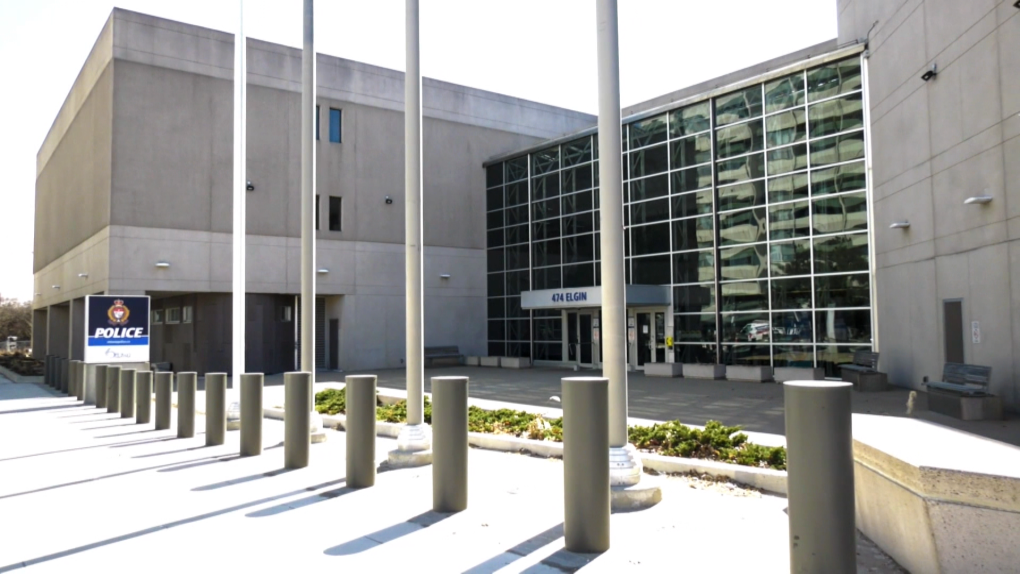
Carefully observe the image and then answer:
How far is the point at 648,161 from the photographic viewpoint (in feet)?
93.0

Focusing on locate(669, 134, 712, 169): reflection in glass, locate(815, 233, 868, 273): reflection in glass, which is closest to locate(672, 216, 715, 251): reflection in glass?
locate(669, 134, 712, 169): reflection in glass

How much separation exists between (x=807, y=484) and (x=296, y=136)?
29.3 meters

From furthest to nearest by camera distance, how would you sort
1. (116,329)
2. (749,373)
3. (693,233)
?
(693,233)
(749,373)
(116,329)

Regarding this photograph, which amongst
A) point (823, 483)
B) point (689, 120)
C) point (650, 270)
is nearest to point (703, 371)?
point (650, 270)

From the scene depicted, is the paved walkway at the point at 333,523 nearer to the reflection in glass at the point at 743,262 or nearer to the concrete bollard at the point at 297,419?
the concrete bollard at the point at 297,419

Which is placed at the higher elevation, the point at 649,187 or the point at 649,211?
the point at 649,187

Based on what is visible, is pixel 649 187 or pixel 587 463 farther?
pixel 649 187

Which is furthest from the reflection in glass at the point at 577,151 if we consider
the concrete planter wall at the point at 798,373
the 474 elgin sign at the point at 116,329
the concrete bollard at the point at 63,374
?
the concrete bollard at the point at 63,374

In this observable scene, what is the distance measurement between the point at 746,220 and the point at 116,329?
19.0 m

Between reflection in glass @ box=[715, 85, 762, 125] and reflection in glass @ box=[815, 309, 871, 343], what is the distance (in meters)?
6.83

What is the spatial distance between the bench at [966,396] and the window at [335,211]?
2326cm

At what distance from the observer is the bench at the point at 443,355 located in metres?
32.7

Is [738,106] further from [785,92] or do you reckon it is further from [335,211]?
[335,211]

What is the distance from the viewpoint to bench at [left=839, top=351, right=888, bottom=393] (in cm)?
1858
